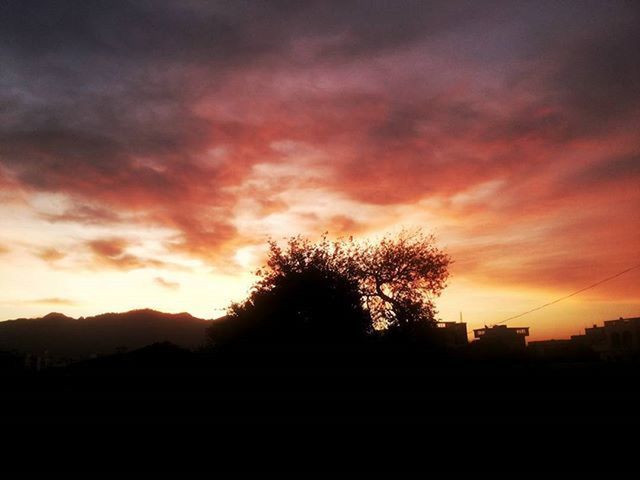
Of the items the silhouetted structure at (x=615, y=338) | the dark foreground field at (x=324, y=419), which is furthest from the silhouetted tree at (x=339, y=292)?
the silhouetted structure at (x=615, y=338)

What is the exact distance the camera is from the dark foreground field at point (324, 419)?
1318 cm

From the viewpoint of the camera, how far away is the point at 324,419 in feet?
54.1

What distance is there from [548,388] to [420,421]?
677 centimetres

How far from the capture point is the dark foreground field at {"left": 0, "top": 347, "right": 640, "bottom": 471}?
1318 cm

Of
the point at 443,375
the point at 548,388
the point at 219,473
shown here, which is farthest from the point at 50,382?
the point at 548,388

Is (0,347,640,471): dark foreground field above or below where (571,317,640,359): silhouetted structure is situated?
below

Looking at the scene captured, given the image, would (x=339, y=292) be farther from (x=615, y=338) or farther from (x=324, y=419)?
(x=615, y=338)

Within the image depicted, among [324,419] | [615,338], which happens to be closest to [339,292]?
[324,419]

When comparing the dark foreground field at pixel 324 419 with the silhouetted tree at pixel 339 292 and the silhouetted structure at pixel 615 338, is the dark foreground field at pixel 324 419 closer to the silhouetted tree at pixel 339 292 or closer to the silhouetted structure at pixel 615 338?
the silhouetted tree at pixel 339 292

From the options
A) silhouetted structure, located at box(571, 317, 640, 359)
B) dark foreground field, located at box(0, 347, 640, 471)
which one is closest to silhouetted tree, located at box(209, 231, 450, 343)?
dark foreground field, located at box(0, 347, 640, 471)

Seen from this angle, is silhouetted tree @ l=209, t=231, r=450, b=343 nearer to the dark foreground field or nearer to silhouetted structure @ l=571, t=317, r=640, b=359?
the dark foreground field

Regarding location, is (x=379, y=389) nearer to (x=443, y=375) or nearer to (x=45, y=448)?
(x=443, y=375)

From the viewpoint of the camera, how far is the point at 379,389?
20.1 metres

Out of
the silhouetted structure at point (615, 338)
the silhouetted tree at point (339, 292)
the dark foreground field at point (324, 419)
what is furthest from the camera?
the silhouetted structure at point (615, 338)
